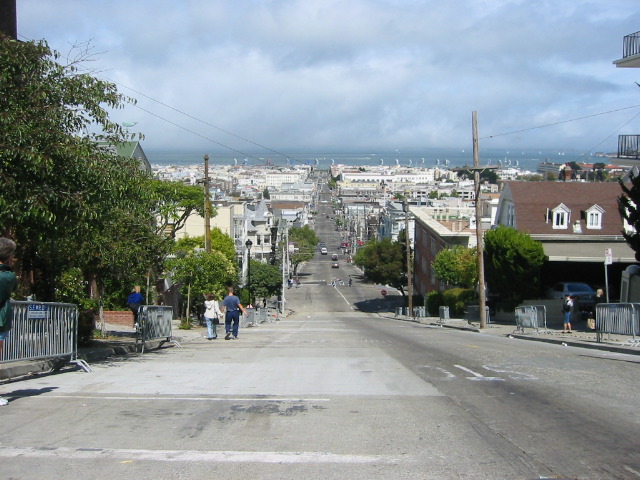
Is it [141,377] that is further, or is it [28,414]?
[141,377]

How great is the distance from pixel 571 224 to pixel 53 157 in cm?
4333

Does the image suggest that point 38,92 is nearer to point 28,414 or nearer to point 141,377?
point 141,377

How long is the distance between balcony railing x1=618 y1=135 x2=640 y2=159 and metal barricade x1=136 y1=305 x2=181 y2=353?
2356cm

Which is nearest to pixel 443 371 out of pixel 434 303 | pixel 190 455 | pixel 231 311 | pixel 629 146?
pixel 190 455

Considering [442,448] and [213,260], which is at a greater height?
[213,260]

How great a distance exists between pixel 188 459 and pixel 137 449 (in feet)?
2.17

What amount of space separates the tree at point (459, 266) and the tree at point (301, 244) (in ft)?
200

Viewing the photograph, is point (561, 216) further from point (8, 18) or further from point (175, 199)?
point (8, 18)

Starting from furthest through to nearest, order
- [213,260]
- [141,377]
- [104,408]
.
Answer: [213,260] < [141,377] < [104,408]

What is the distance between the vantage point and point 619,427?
881 centimetres

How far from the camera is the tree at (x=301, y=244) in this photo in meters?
126

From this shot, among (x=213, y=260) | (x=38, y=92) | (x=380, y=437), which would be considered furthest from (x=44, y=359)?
(x=213, y=260)

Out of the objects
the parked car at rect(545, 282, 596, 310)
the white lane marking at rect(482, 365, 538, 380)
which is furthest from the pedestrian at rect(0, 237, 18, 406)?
the parked car at rect(545, 282, 596, 310)

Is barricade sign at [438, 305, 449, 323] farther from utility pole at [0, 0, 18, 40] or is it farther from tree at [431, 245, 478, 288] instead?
utility pole at [0, 0, 18, 40]
